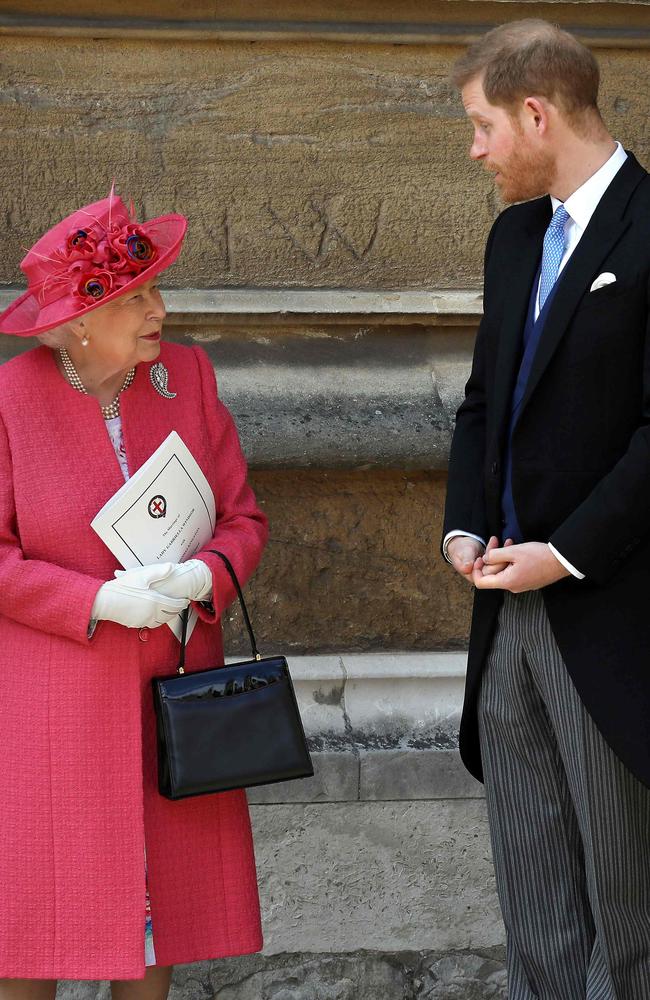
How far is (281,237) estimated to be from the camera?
3525 mm

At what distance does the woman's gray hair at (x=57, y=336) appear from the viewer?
250cm

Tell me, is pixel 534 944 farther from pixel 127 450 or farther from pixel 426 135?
pixel 426 135

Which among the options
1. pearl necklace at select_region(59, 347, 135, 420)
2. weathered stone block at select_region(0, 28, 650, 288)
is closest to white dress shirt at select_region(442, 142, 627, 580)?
pearl necklace at select_region(59, 347, 135, 420)

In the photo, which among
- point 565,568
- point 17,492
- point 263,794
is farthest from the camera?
point 263,794

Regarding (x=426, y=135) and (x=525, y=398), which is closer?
(x=525, y=398)

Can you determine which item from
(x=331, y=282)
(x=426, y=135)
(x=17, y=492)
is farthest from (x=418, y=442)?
(x=17, y=492)

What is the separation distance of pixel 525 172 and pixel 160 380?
2.68 ft

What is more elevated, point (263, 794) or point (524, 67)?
point (524, 67)

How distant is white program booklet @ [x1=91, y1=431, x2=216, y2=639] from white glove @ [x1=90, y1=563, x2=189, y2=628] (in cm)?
6

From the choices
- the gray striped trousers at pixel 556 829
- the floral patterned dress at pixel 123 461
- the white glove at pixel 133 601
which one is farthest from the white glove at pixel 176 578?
the gray striped trousers at pixel 556 829

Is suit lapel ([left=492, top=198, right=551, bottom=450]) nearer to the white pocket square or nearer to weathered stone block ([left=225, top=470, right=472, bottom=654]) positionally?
the white pocket square

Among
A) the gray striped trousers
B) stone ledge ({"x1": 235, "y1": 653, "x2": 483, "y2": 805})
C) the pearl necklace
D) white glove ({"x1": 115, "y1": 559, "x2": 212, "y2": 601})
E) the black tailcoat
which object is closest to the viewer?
the black tailcoat

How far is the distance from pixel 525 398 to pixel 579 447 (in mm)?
127

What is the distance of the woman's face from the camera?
249 cm
